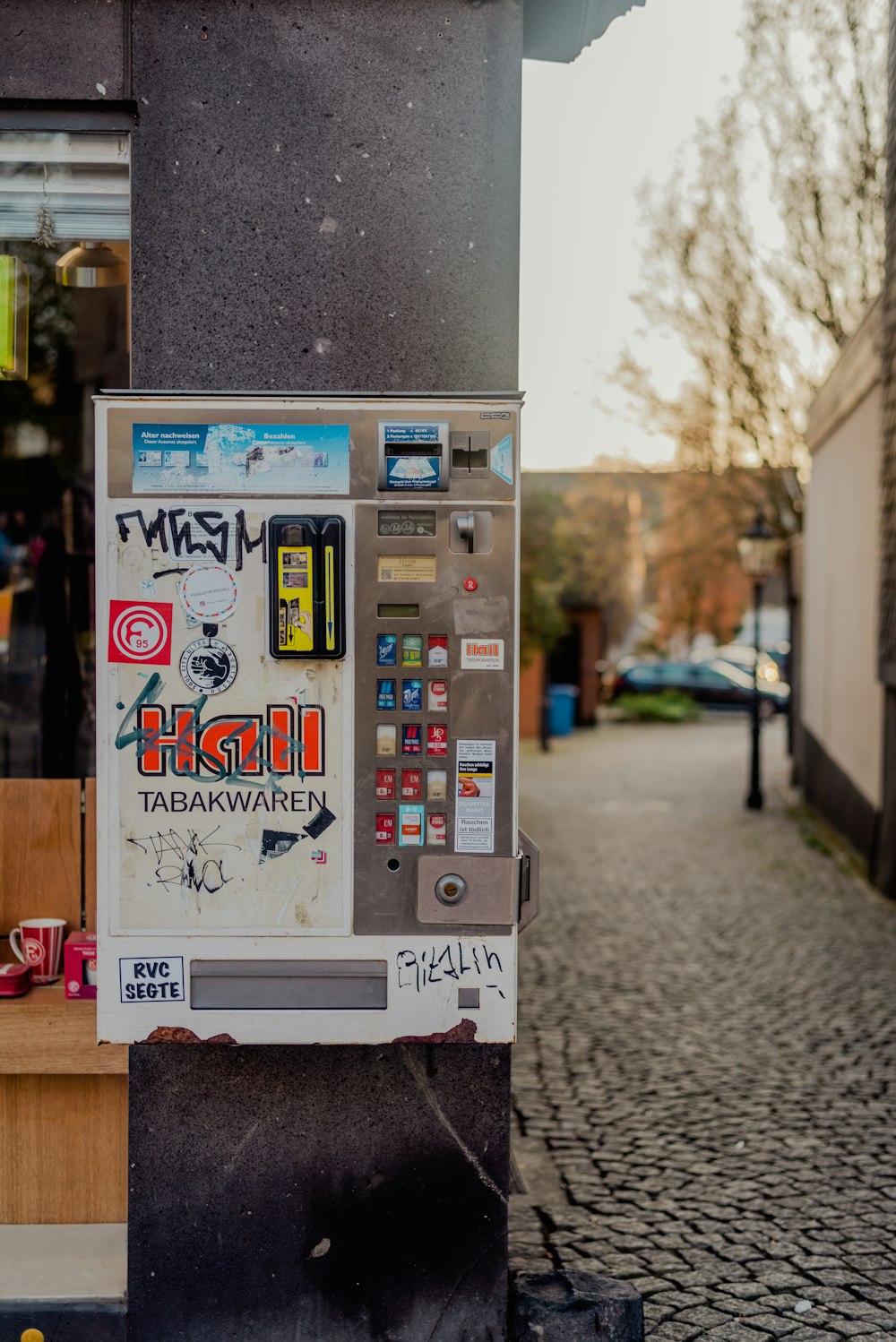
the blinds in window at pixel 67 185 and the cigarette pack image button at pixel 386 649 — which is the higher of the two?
the blinds in window at pixel 67 185

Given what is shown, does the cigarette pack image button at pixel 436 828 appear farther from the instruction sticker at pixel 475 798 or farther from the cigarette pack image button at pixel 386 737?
the cigarette pack image button at pixel 386 737

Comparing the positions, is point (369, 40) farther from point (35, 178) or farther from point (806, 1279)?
point (806, 1279)

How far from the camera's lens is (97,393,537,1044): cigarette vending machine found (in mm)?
3008

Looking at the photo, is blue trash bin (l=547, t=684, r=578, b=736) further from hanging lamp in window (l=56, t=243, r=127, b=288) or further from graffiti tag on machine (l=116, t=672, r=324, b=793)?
graffiti tag on machine (l=116, t=672, r=324, b=793)

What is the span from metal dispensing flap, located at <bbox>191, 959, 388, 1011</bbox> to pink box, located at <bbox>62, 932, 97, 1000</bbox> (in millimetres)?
600

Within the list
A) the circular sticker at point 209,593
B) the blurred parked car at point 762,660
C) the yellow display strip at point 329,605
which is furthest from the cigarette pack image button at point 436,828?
the blurred parked car at point 762,660

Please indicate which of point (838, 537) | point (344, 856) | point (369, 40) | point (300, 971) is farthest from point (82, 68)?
point (838, 537)

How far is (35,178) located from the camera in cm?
357

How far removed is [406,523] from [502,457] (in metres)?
0.27

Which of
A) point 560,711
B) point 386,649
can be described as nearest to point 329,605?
point 386,649

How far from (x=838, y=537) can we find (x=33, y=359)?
27.6 feet

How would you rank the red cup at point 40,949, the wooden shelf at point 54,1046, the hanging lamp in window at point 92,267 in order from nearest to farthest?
1. the wooden shelf at point 54,1046
2. the red cup at point 40,949
3. the hanging lamp in window at point 92,267

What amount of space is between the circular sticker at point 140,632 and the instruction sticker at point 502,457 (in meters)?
0.85

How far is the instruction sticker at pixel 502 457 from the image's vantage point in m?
3.00
